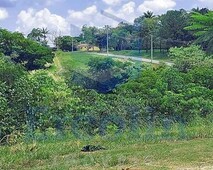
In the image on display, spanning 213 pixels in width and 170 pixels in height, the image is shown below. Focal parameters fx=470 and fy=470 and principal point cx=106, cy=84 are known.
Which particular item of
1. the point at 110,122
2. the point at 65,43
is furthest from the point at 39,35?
the point at 110,122

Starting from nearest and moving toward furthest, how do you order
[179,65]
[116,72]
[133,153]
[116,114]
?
[133,153] → [116,114] → [116,72] → [179,65]

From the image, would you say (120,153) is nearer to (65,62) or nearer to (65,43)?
(65,62)

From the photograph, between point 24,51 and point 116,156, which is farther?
point 24,51

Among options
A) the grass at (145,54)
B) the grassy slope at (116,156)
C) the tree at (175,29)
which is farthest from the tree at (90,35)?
the grassy slope at (116,156)

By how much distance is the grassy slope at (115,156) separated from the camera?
7369mm

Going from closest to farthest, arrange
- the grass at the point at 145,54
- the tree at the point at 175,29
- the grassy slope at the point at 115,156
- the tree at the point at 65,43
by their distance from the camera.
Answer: the grassy slope at the point at 115,156
the grass at the point at 145,54
the tree at the point at 65,43
the tree at the point at 175,29

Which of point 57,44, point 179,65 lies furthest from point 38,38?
point 179,65

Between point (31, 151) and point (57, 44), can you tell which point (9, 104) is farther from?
point (57, 44)

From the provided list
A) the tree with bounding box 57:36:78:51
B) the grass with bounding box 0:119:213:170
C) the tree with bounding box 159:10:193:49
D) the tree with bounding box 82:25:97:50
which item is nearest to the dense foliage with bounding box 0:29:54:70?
the tree with bounding box 82:25:97:50

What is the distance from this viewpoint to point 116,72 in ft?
70.6

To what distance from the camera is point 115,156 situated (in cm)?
797

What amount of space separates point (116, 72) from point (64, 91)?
720cm

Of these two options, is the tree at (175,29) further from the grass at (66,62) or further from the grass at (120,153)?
the grass at (120,153)

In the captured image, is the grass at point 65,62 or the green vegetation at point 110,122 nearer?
the green vegetation at point 110,122
